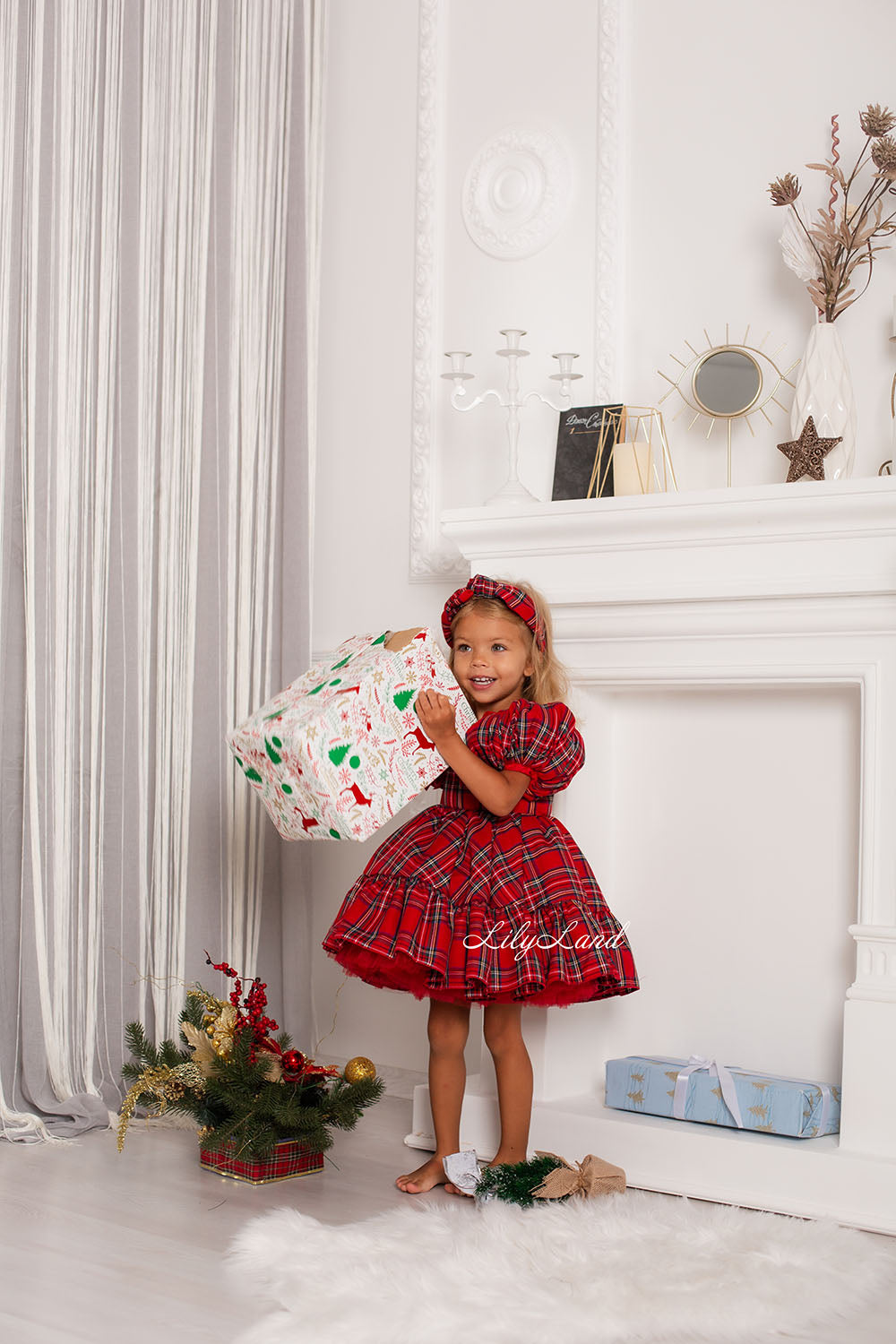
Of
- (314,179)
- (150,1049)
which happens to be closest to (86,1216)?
(150,1049)

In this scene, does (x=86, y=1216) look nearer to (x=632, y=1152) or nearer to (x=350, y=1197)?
(x=350, y=1197)

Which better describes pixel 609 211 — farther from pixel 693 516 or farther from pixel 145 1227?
pixel 145 1227

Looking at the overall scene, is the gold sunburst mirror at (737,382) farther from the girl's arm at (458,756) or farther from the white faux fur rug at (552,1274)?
the white faux fur rug at (552,1274)

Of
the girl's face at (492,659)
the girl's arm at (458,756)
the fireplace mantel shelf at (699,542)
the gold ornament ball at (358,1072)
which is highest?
the fireplace mantel shelf at (699,542)

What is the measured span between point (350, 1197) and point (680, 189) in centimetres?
208

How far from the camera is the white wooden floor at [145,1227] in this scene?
5.46ft

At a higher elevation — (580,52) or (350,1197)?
(580,52)

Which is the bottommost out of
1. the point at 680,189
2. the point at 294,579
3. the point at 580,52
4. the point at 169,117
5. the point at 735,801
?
the point at 735,801

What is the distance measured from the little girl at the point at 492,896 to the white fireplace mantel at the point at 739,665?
160mm

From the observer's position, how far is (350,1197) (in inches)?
86.2

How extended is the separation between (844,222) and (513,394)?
2.44ft

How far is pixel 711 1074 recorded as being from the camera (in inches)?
92.4

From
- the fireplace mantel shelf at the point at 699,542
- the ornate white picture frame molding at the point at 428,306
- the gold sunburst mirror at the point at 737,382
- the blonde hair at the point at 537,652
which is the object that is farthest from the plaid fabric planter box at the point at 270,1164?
the gold sunburst mirror at the point at 737,382

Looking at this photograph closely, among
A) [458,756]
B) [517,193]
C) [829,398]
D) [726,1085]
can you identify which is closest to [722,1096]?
[726,1085]
